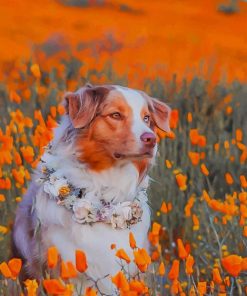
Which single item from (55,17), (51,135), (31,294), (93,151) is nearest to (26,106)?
(51,135)

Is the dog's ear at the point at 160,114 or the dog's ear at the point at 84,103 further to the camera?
the dog's ear at the point at 160,114

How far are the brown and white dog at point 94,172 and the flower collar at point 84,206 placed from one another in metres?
0.03

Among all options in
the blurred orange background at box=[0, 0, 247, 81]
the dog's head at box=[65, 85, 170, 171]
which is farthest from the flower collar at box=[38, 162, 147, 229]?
the blurred orange background at box=[0, 0, 247, 81]

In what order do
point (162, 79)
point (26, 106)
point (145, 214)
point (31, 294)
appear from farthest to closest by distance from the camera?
point (162, 79) < point (26, 106) < point (145, 214) < point (31, 294)

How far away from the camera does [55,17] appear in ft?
54.4

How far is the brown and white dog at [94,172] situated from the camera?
367 cm

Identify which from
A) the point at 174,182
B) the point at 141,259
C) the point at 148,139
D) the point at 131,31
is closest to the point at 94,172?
the point at 148,139

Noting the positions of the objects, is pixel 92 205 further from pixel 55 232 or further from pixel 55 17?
pixel 55 17

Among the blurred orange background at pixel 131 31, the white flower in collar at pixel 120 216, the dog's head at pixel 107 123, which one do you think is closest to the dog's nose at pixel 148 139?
the dog's head at pixel 107 123

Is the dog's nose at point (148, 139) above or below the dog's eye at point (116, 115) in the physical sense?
below

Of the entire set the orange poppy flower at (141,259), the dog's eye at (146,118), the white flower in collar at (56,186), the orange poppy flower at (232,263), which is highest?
the dog's eye at (146,118)

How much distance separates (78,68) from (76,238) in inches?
234

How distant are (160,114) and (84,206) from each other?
681 mm

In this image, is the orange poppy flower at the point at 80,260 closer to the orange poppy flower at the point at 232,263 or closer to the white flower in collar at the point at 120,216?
the orange poppy flower at the point at 232,263
